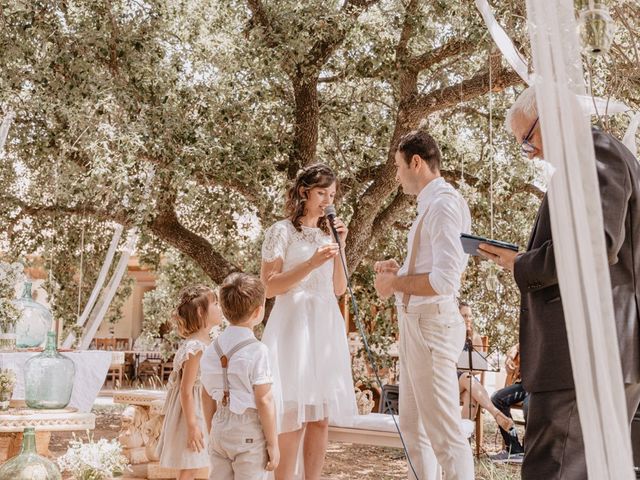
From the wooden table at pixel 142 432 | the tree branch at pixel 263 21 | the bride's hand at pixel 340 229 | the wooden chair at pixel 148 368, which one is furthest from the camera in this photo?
the wooden chair at pixel 148 368

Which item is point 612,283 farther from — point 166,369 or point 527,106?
point 166,369

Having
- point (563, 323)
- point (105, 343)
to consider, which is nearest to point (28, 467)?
point (563, 323)

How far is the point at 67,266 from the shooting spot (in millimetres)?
10172

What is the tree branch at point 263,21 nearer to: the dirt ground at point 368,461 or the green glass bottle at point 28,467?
the dirt ground at point 368,461

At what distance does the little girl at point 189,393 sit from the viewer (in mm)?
3719

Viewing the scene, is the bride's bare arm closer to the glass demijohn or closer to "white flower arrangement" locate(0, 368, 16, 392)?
"white flower arrangement" locate(0, 368, 16, 392)

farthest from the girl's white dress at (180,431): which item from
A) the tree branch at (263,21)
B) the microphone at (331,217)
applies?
the tree branch at (263,21)

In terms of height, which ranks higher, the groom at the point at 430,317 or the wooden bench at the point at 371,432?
the groom at the point at 430,317

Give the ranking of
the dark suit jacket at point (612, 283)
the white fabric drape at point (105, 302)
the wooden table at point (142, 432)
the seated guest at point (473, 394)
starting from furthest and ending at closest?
the white fabric drape at point (105, 302)
the seated guest at point (473, 394)
the wooden table at point (142, 432)
the dark suit jacket at point (612, 283)

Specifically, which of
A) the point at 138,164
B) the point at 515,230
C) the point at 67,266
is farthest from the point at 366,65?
the point at 67,266

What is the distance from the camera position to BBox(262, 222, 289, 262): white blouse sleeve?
11.9 feet

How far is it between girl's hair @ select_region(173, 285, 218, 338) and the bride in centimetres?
37

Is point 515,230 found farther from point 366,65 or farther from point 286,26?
point 286,26

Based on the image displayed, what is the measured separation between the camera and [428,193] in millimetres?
3082
